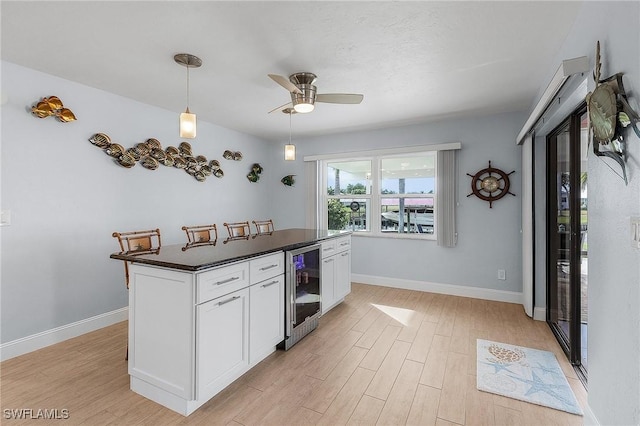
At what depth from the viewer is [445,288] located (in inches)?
170

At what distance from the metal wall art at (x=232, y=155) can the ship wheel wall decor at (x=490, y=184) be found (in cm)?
350

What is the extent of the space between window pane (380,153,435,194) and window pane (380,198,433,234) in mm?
153

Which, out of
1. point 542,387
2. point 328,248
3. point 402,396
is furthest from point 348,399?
point 328,248

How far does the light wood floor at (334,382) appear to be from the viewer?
6.04ft

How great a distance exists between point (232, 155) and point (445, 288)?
3.76 meters

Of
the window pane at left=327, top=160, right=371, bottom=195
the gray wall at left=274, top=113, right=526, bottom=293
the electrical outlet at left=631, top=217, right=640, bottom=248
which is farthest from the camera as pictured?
the window pane at left=327, top=160, right=371, bottom=195

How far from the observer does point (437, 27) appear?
2.05 m

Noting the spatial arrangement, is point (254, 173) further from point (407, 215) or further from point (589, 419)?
point (589, 419)

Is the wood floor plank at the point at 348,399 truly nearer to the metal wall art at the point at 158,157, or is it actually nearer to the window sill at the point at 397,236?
the window sill at the point at 397,236

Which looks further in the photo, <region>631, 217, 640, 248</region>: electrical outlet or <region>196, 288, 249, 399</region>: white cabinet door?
<region>196, 288, 249, 399</region>: white cabinet door

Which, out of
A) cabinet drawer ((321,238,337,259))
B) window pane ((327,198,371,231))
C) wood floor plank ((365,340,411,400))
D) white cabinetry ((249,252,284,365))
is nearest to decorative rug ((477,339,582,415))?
wood floor plank ((365,340,411,400))

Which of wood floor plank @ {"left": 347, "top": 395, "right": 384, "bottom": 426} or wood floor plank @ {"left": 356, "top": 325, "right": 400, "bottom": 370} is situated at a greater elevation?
wood floor plank @ {"left": 356, "top": 325, "right": 400, "bottom": 370}

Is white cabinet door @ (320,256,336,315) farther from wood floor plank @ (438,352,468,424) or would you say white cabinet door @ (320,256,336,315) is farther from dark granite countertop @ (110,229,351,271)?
wood floor plank @ (438,352,468,424)

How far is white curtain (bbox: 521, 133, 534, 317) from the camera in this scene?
331 cm
